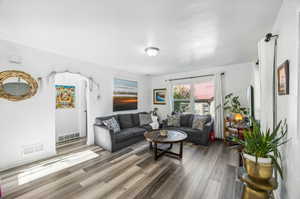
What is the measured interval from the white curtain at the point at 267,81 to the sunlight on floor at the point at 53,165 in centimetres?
338

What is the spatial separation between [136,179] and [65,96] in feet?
12.2

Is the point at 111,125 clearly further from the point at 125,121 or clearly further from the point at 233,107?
the point at 233,107

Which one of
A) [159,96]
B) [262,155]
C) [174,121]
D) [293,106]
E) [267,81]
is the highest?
[267,81]

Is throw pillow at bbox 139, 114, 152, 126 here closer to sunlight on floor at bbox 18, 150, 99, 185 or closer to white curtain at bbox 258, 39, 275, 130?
sunlight on floor at bbox 18, 150, 99, 185

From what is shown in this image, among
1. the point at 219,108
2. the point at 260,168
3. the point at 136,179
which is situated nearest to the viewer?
the point at 260,168

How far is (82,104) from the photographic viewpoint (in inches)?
169

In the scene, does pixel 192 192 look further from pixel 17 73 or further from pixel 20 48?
pixel 20 48

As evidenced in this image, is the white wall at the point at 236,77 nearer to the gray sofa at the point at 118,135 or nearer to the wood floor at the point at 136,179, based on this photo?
the wood floor at the point at 136,179

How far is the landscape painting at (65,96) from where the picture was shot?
394 cm

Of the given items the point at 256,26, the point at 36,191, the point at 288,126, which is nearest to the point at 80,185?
the point at 36,191

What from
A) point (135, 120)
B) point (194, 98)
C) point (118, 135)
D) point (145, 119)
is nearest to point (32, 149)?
point (118, 135)

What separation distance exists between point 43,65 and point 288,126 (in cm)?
429

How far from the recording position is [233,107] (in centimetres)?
345

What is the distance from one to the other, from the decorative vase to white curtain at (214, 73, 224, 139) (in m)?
2.89
